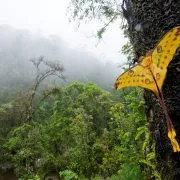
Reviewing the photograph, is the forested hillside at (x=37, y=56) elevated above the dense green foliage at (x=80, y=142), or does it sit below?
above

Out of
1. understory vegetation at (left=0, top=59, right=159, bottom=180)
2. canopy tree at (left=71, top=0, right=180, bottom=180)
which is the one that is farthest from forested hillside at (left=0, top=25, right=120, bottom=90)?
canopy tree at (left=71, top=0, right=180, bottom=180)

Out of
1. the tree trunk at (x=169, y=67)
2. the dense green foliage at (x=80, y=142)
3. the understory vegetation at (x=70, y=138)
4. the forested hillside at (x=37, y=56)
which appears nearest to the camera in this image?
the tree trunk at (x=169, y=67)

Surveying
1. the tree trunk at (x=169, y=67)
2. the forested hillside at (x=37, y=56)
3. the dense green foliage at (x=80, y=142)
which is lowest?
the tree trunk at (x=169, y=67)

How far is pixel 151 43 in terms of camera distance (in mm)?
965

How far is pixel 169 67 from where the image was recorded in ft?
2.91

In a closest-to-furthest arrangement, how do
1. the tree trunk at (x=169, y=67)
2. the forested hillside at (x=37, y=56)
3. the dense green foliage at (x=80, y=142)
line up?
the tree trunk at (x=169, y=67), the dense green foliage at (x=80, y=142), the forested hillside at (x=37, y=56)

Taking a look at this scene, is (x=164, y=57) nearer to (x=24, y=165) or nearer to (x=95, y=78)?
(x=24, y=165)

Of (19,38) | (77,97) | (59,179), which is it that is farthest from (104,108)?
(19,38)

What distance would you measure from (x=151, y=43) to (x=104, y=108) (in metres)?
14.7

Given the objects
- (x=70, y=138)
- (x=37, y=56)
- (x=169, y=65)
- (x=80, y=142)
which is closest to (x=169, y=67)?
(x=169, y=65)

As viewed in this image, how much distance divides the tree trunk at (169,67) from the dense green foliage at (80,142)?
2.12m

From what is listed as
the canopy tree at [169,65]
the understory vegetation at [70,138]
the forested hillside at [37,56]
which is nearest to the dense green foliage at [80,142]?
the understory vegetation at [70,138]

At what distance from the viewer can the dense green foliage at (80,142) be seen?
607cm

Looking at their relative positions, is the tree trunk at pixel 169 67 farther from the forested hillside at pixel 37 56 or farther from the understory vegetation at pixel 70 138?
the forested hillside at pixel 37 56
